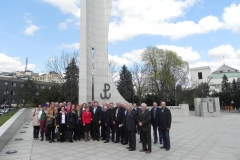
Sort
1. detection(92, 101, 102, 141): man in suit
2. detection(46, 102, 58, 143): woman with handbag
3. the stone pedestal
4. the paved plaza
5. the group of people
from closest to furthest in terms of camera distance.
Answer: the paved plaza → the group of people → detection(46, 102, 58, 143): woman with handbag → detection(92, 101, 102, 141): man in suit → the stone pedestal

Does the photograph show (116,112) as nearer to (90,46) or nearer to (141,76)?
(90,46)

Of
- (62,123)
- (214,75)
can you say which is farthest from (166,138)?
(214,75)

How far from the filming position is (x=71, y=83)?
88.5 ft

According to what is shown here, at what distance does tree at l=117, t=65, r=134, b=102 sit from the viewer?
33.4 meters

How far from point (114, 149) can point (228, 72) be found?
76.8 meters

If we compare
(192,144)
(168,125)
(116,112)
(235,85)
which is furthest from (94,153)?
(235,85)

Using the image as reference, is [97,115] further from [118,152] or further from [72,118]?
[118,152]

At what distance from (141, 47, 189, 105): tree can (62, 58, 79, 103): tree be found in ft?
40.3

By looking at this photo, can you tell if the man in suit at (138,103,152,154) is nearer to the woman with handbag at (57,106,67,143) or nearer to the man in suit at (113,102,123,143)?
the man in suit at (113,102,123,143)

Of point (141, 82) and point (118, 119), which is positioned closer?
point (118, 119)

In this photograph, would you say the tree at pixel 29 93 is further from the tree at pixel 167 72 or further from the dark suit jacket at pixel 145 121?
the dark suit jacket at pixel 145 121

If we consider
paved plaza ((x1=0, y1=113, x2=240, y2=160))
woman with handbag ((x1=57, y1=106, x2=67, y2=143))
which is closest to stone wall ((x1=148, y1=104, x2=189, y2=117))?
paved plaza ((x1=0, y1=113, x2=240, y2=160))

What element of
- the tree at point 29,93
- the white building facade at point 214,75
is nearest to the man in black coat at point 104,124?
the tree at point 29,93

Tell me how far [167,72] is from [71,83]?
15279 millimetres
